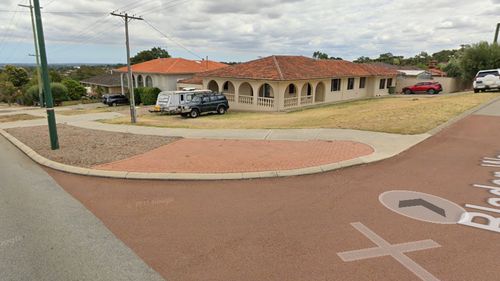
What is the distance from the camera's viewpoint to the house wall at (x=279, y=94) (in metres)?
25.5

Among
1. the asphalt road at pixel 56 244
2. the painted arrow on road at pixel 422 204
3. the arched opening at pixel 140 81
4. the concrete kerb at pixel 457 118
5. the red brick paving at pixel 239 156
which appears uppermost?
the arched opening at pixel 140 81

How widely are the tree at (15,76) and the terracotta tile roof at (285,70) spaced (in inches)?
2231

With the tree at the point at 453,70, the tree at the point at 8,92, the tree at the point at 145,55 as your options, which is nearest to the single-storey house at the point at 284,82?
the tree at the point at 453,70

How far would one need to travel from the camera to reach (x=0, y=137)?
14.6 meters

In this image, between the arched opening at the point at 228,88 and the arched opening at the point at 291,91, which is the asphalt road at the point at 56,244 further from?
the arched opening at the point at 228,88

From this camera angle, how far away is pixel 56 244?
163 inches

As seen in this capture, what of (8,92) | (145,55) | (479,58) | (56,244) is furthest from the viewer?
(145,55)

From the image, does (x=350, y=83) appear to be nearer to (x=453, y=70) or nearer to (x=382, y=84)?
(x=382, y=84)

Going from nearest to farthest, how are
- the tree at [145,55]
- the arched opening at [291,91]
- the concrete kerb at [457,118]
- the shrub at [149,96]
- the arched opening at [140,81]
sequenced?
the concrete kerb at [457,118], the arched opening at [291,91], the shrub at [149,96], the arched opening at [140,81], the tree at [145,55]

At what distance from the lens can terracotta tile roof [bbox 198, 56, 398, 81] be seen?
84.0 ft

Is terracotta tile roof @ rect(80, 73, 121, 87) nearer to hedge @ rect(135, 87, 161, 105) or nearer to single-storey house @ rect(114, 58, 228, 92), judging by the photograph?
single-storey house @ rect(114, 58, 228, 92)

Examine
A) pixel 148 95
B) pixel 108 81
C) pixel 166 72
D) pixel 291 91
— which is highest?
pixel 166 72

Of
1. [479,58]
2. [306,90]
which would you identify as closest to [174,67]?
[306,90]

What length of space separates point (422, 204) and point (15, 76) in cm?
8175
